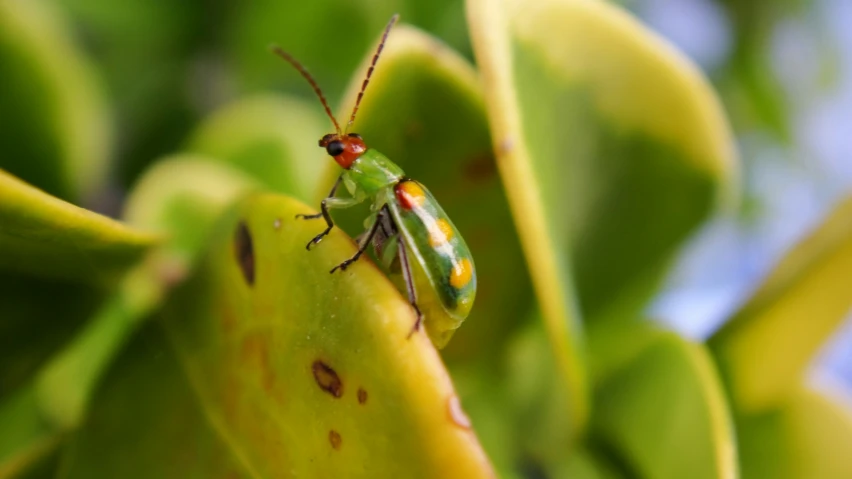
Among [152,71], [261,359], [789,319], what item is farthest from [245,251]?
[152,71]

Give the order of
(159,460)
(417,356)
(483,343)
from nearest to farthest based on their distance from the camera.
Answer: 1. (417,356)
2. (159,460)
3. (483,343)

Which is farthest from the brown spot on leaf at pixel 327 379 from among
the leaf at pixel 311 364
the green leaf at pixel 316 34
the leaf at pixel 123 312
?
the green leaf at pixel 316 34

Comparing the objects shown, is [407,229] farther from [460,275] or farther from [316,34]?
[316,34]

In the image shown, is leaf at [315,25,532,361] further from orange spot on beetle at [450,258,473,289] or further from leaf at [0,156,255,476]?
leaf at [0,156,255,476]

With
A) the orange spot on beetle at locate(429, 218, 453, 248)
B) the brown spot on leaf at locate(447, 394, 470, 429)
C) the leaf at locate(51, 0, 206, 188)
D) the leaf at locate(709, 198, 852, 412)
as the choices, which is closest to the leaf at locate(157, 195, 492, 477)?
the brown spot on leaf at locate(447, 394, 470, 429)

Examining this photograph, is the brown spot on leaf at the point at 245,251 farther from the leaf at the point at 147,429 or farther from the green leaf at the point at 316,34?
the green leaf at the point at 316,34

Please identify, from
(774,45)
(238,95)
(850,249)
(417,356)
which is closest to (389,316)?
(417,356)

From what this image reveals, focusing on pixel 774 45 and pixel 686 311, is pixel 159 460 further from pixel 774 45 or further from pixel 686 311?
pixel 774 45
